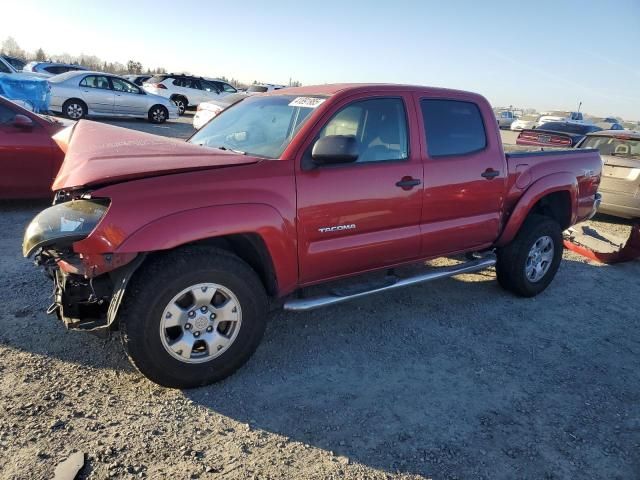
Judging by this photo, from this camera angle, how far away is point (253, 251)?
3215 mm

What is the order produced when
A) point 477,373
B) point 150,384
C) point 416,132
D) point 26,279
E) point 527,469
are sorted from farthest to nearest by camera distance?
1. point 26,279
2. point 416,132
3. point 477,373
4. point 150,384
5. point 527,469

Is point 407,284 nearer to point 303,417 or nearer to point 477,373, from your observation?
point 477,373

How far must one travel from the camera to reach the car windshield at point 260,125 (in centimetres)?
350

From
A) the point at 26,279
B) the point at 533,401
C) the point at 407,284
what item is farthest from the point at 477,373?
the point at 26,279

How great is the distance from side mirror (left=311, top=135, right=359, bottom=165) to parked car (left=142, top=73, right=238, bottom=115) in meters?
19.7

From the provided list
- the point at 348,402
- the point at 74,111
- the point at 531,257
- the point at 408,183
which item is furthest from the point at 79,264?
the point at 74,111

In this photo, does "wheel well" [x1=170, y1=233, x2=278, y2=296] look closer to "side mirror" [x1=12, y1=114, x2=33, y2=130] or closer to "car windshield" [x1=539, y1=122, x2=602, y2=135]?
"side mirror" [x1=12, y1=114, x2=33, y2=130]

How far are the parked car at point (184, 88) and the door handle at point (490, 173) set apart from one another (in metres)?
19.2

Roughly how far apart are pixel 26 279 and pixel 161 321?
7.41 feet

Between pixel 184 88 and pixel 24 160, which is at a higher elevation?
pixel 184 88

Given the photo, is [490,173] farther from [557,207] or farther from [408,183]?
[557,207]

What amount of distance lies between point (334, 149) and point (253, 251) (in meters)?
0.85

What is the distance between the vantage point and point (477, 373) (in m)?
3.52

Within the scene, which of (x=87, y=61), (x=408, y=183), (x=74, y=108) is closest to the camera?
(x=408, y=183)
